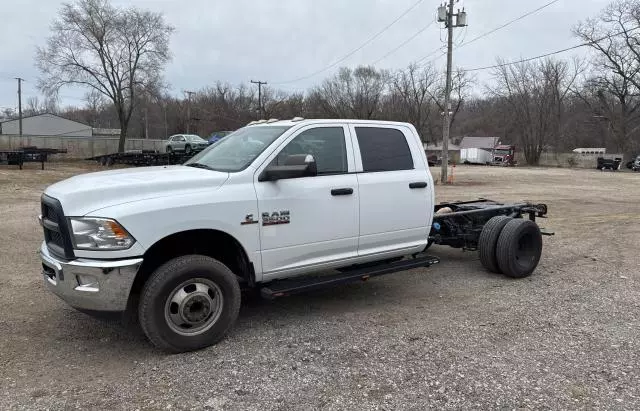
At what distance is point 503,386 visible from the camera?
12.3 ft

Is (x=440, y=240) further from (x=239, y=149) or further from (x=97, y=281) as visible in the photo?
(x=97, y=281)

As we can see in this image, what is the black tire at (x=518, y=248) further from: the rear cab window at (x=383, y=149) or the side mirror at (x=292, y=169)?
the side mirror at (x=292, y=169)

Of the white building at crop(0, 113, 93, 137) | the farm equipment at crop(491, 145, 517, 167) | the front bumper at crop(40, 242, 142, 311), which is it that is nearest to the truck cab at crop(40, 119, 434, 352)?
the front bumper at crop(40, 242, 142, 311)

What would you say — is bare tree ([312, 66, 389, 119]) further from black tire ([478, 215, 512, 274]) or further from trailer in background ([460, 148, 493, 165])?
black tire ([478, 215, 512, 274])

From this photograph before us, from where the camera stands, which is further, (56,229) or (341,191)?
(341,191)

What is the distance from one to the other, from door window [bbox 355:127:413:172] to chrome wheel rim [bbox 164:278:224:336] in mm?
1985

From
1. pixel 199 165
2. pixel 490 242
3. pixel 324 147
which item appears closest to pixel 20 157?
pixel 199 165

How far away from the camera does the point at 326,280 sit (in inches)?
195

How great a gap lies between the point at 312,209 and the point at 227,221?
0.85m

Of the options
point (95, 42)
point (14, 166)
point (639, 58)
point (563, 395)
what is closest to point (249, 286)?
point (563, 395)

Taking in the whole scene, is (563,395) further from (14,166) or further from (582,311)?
(14,166)

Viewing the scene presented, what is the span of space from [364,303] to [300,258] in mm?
1250

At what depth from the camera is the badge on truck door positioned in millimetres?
4516

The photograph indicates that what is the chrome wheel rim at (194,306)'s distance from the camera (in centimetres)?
416
